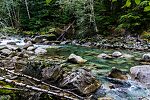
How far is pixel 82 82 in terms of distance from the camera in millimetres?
6555

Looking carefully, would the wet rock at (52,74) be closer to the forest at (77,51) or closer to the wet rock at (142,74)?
the forest at (77,51)

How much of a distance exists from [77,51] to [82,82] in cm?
836

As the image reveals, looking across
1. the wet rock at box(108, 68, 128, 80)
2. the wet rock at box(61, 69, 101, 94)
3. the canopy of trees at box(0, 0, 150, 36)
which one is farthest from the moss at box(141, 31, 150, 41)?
the wet rock at box(61, 69, 101, 94)

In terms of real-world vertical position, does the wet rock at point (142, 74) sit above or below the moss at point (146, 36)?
above

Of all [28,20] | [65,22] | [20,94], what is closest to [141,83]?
[20,94]

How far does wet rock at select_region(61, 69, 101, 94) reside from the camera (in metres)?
6.32

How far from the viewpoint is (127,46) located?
16.8 m

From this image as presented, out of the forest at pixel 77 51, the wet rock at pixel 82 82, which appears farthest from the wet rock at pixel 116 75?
the wet rock at pixel 82 82

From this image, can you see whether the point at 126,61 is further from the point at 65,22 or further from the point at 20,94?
the point at 65,22

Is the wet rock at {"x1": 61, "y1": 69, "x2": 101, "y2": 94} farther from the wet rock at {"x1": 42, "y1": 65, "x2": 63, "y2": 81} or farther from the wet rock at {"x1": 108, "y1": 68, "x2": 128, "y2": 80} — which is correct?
the wet rock at {"x1": 108, "y1": 68, "x2": 128, "y2": 80}

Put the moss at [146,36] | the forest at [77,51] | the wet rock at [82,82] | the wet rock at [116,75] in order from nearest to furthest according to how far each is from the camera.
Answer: the forest at [77,51] < the wet rock at [82,82] < the wet rock at [116,75] < the moss at [146,36]

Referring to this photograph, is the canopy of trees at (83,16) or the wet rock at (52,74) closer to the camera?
the wet rock at (52,74)

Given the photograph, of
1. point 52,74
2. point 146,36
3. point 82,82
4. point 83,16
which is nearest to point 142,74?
point 82,82

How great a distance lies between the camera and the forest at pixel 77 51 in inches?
236
